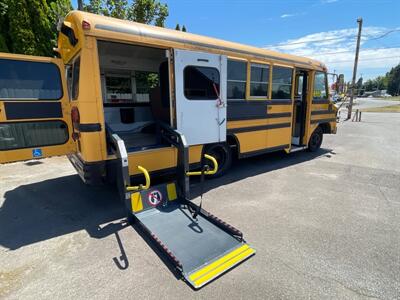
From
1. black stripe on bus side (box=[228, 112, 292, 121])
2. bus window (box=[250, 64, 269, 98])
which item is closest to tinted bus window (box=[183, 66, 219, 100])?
black stripe on bus side (box=[228, 112, 292, 121])

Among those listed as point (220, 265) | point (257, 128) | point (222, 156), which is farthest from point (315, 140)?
point (220, 265)

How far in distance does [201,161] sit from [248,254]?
7.23ft

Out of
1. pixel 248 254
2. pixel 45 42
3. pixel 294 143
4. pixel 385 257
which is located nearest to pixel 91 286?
pixel 248 254

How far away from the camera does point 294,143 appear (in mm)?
7004

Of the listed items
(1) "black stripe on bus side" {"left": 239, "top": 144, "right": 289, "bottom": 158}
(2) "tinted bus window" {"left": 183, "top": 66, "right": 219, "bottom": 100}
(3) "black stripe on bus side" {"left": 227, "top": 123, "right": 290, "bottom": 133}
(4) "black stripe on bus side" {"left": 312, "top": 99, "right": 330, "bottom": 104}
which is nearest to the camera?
(2) "tinted bus window" {"left": 183, "top": 66, "right": 219, "bottom": 100}

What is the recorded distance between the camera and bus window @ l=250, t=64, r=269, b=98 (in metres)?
4.78

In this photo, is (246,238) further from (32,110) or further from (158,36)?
(32,110)

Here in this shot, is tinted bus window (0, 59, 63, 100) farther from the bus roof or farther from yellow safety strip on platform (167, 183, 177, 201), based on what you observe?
yellow safety strip on platform (167, 183, 177, 201)

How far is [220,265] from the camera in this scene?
2.30 meters

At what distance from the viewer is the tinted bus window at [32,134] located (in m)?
3.52

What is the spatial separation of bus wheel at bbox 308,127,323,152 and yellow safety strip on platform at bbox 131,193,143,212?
19.4 ft

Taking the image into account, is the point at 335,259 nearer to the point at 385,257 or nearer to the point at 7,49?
the point at 385,257

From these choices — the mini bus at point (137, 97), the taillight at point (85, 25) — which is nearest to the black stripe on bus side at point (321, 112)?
the mini bus at point (137, 97)

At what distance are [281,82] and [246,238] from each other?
13.2 ft
